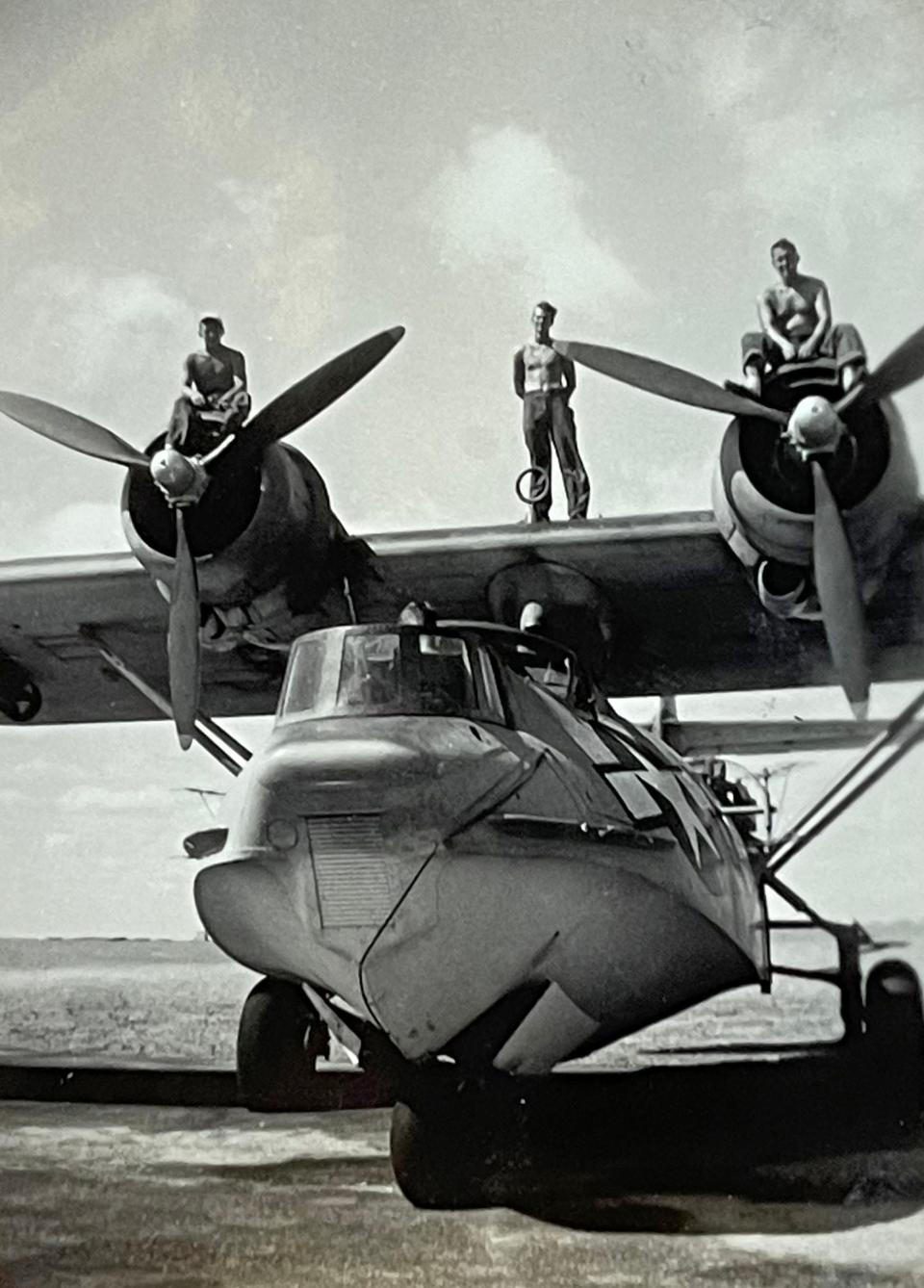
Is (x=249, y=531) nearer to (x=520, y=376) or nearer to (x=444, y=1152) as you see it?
(x=520, y=376)

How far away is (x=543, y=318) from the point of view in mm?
3027

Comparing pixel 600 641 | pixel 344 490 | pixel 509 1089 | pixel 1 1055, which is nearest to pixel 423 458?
pixel 344 490

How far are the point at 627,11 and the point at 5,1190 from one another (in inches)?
121

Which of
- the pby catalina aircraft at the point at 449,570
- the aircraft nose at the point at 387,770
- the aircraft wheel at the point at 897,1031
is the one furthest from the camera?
the pby catalina aircraft at the point at 449,570

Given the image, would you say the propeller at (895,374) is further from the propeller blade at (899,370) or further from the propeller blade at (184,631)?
the propeller blade at (184,631)

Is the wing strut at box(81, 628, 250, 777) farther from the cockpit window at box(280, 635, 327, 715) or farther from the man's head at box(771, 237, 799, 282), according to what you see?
the man's head at box(771, 237, 799, 282)

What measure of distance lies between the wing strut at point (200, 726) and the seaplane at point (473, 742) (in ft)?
0.04

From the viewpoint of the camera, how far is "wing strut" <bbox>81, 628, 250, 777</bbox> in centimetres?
306

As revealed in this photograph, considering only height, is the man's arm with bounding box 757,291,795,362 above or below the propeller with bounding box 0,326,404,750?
above

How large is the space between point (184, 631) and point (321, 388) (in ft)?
2.20

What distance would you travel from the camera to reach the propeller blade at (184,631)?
10.4 ft

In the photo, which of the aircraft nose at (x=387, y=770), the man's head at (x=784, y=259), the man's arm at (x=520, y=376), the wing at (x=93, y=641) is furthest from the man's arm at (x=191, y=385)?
the man's head at (x=784, y=259)

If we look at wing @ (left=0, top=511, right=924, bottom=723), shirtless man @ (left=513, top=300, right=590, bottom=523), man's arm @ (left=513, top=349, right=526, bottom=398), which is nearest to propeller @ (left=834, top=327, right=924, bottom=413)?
wing @ (left=0, top=511, right=924, bottom=723)

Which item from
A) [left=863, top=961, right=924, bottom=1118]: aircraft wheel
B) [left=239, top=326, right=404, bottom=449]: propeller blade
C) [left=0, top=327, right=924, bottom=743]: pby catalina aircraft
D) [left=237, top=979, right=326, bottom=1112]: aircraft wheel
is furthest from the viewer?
[left=239, top=326, right=404, bottom=449]: propeller blade
